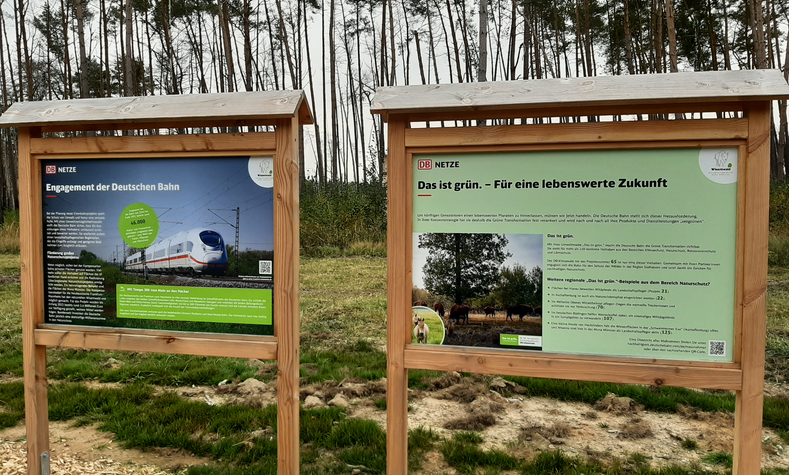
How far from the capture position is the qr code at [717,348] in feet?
8.07

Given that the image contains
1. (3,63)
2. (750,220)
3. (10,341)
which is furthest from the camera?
(3,63)

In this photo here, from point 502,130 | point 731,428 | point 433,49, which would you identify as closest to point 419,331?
point 502,130

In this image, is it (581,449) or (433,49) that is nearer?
(581,449)

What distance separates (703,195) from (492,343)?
121 cm

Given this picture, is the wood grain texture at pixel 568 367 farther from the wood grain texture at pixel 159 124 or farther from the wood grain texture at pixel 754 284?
the wood grain texture at pixel 159 124

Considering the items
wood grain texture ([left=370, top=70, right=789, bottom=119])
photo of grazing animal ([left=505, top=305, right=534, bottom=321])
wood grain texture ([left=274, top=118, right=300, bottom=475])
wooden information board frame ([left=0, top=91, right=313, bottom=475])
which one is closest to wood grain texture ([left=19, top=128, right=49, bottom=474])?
wooden information board frame ([left=0, top=91, right=313, bottom=475])

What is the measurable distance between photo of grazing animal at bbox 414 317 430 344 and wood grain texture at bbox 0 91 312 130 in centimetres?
129

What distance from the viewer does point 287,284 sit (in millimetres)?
2887

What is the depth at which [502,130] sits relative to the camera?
2.55 meters

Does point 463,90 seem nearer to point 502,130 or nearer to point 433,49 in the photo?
point 502,130

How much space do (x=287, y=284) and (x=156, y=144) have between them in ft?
3.72

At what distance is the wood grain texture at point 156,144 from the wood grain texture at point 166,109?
100 millimetres

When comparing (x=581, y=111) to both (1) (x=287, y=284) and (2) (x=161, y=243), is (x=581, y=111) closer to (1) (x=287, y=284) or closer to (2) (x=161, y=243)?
(1) (x=287, y=284)

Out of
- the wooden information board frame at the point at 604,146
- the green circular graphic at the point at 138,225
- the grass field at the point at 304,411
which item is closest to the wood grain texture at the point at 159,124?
the green circular graphic at the point at 138,225
